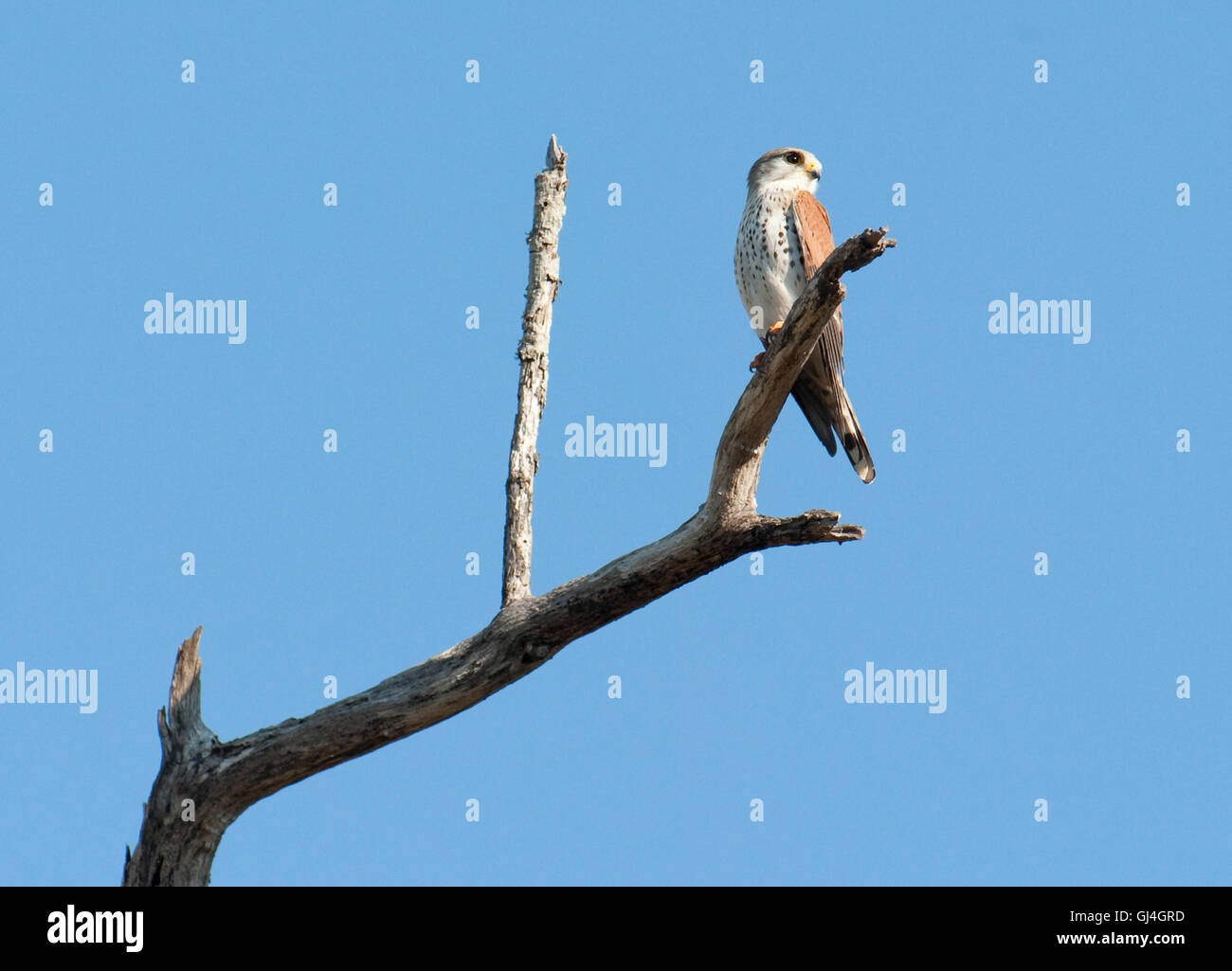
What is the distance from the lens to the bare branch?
6289 millimetres

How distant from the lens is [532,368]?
6633 mm

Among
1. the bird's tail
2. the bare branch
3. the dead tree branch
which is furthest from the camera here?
the bird's tail

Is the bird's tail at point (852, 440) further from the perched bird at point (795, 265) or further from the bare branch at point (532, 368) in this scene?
the bare branch at point (532, 368)

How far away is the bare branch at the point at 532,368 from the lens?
20.6 feet

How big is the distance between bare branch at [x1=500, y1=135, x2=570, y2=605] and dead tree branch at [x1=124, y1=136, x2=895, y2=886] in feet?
0.65

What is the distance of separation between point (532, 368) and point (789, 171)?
2649 millimetres

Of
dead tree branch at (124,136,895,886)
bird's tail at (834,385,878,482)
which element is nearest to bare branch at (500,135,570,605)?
dead tree branch at (124,136,895,886)

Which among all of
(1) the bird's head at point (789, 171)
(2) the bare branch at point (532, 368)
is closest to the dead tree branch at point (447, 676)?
(2) the bare branch at point (532, 368)

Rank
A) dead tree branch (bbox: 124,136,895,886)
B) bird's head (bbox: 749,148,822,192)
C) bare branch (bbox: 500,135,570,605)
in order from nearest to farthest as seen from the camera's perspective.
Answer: dead tree branch (bbox: 124,136,895,886)
bare branch (bbox: 500,135,570,605)
bird's head (bbox: 749,148,822,192)

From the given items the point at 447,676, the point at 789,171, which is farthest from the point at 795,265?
the point at 447,676

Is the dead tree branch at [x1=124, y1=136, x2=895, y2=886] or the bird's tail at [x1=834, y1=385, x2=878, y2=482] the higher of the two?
the bird's tail at [x1=834, y1=385, x2=878, y2=482]

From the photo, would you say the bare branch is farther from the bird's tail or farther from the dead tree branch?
the bird's tail
